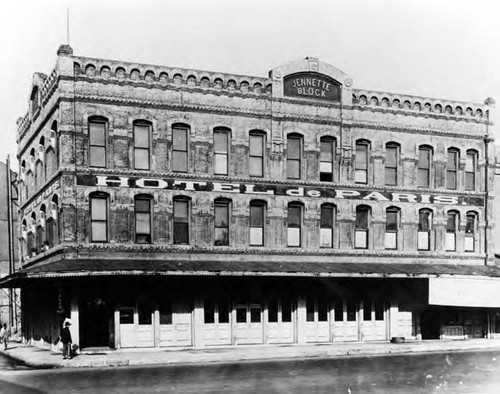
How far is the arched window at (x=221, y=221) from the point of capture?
82.4ft

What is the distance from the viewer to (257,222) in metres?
25.7

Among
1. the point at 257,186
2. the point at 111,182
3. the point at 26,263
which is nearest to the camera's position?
the point at 111,182

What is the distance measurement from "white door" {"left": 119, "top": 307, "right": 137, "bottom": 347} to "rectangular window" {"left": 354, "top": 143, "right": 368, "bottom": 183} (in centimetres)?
1135

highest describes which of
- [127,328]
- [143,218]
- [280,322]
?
[143,218]

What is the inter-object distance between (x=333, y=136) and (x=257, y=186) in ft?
13.8

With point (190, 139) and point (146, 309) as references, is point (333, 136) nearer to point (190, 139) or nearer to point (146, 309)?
point (190, 139)

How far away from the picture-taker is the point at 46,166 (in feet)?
86.5

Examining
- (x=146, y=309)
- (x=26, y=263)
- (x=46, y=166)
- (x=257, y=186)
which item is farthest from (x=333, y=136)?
(x=26, y=263)

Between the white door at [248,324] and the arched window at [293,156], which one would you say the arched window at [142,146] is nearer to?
the arched window at [293,156]

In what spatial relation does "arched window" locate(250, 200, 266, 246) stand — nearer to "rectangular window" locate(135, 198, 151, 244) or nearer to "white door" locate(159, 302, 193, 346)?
"white door" locate(159, 302, 193, 346)

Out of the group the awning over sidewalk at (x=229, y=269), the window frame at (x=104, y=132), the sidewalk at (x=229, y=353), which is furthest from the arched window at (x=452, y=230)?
the window frame at (x=104, y=132)

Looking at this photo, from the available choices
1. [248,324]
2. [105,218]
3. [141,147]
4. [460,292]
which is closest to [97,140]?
[141,147]

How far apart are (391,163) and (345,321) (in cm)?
743

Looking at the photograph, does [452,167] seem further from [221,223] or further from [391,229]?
[221,223]
